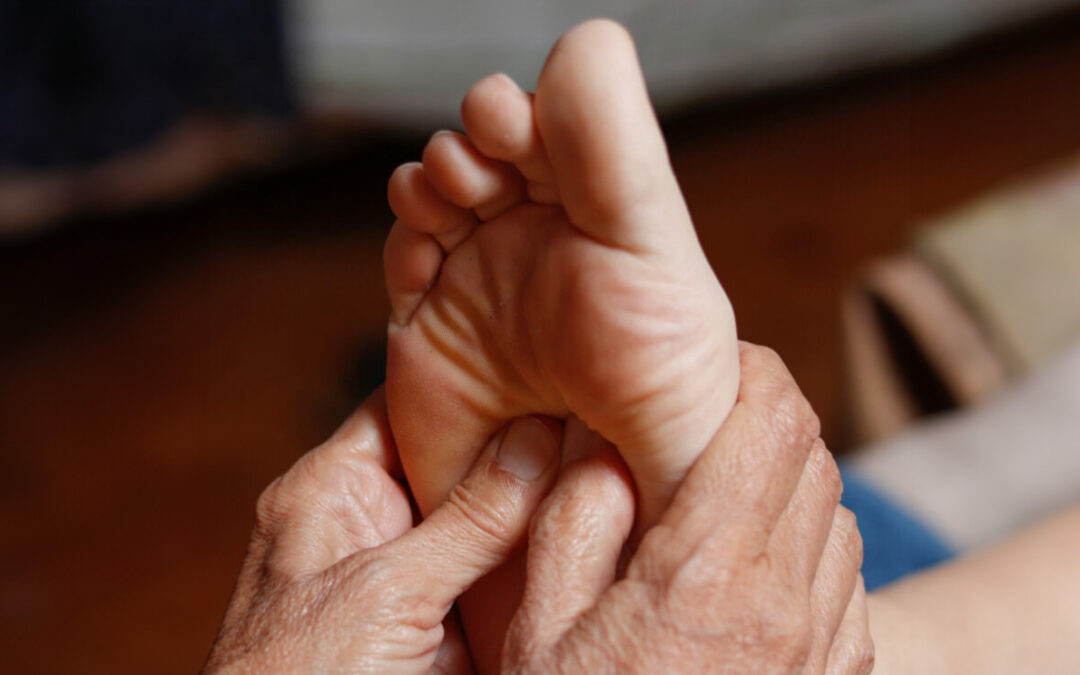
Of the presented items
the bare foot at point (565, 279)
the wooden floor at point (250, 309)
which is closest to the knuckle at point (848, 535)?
the bare foot at point (565, 279)

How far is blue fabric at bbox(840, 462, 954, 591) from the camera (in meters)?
0.69

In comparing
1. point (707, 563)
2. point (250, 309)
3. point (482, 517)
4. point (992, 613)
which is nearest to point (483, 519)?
point (482, 517)

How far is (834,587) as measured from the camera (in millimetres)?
464

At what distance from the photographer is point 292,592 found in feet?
1.44

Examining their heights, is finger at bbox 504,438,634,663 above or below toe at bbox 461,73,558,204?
below

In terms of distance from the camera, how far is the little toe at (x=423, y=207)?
44 cm

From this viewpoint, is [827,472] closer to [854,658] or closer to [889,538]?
[854,658]

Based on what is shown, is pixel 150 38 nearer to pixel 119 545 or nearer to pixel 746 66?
pixel 119 545

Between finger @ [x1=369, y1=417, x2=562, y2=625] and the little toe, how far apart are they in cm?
10

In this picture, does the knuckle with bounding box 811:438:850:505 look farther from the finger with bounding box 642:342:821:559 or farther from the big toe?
the big toe

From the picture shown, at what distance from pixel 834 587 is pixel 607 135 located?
24 centimetres

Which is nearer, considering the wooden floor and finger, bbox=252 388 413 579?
finger, bbox=252 388 413 579

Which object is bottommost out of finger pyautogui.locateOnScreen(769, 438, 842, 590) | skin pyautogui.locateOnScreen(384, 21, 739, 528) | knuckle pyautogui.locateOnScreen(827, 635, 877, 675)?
knuckle pyautogui.locateOnScreen(827, 635, 877, 675)

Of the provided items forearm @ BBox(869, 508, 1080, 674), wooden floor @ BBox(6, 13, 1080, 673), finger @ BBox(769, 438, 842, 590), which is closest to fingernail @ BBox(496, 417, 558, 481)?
finger @ BBox(769, 438, 842, 590)
